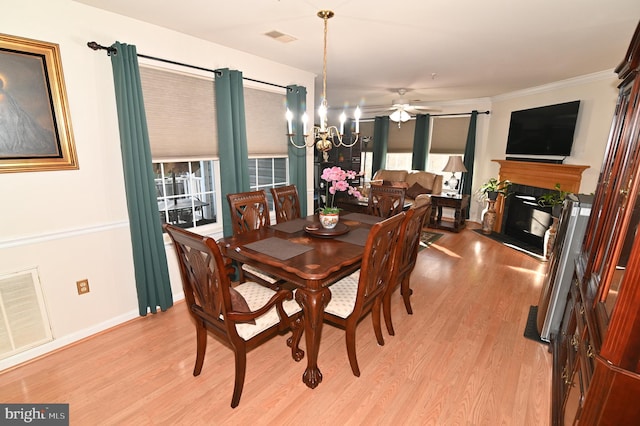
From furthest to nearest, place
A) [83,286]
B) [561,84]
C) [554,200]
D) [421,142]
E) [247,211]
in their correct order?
[421,142] → [561,84] → [554,200] → [247,211] → [83,286]

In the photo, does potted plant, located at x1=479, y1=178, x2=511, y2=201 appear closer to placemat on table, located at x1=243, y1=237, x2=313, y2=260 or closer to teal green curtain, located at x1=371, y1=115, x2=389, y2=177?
teal green curtain, located at x1=371, y1=115, x2=389, y2=177

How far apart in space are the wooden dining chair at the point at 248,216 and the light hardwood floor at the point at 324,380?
1.91 ft

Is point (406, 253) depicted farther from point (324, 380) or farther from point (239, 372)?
point (239, 372)

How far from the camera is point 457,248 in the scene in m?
4.75

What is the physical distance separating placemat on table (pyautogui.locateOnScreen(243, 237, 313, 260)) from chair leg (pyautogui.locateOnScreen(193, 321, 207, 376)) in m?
0.60

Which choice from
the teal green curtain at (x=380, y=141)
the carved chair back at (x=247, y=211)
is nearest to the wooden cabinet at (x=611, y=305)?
the carved chair back at (x=247, y=211)

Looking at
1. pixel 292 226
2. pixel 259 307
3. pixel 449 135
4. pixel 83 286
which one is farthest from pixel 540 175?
pixel 83 286

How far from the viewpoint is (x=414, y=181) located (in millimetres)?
6539

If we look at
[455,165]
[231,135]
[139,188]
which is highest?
[231,135]

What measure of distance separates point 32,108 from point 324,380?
269 centimetres

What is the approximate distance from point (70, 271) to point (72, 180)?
0.71 metres

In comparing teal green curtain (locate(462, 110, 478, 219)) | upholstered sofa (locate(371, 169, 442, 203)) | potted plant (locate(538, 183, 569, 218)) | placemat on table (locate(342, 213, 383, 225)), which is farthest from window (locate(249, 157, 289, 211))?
teal green curtain (locate(462, 110, 478, 219))

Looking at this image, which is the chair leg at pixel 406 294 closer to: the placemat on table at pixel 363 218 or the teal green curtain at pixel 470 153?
the placemat on table at pixel 363 218

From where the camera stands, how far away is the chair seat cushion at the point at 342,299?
2.03 metres
